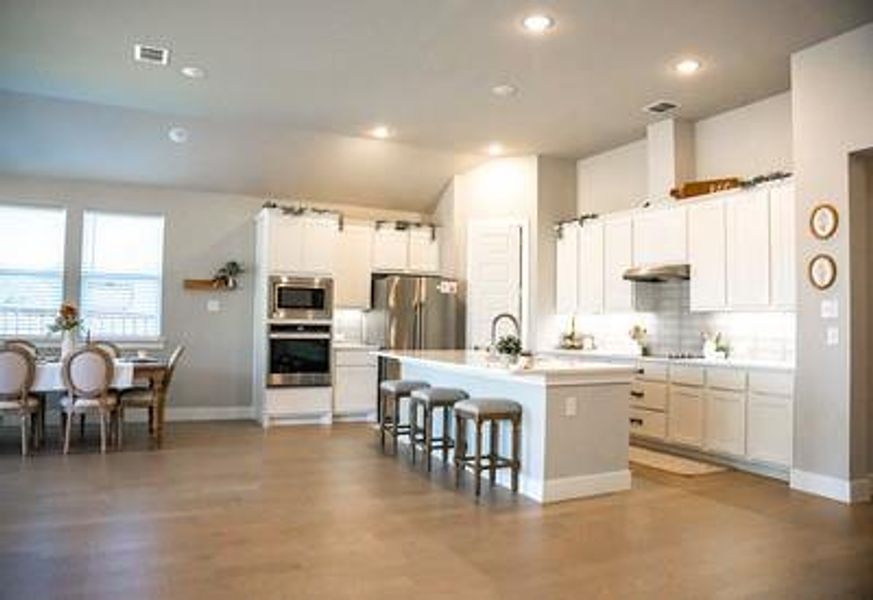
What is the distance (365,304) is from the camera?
845cm

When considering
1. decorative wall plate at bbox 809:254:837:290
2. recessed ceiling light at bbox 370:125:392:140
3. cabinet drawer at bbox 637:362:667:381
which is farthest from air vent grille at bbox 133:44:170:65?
decorative wall plate at bbox 809:254:837:290

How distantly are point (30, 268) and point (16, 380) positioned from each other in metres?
2.09

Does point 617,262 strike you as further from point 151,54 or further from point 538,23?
point 151,54

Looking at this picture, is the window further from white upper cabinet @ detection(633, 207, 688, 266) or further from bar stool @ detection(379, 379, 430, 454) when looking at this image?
white upper cabinet @ detection(633, 207, 688, 266)

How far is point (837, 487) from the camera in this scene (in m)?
4.59

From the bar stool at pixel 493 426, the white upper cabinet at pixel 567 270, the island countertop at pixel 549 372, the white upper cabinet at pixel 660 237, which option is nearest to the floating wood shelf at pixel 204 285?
the island countertop at pixel 549 372

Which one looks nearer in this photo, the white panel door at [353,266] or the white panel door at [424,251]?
the white panel door at [353,266]

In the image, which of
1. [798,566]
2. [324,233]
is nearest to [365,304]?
[324,233]

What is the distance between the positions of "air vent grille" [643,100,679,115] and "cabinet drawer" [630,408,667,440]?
288 centimetres

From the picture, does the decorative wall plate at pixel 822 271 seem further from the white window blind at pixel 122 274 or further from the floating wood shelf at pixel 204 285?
the white window blind at pixel 122 274

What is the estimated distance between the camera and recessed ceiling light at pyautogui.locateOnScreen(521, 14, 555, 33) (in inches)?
173

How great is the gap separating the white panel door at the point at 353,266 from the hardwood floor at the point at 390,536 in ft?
10.5

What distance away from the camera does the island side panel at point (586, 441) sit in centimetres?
451

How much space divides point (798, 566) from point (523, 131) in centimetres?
494
